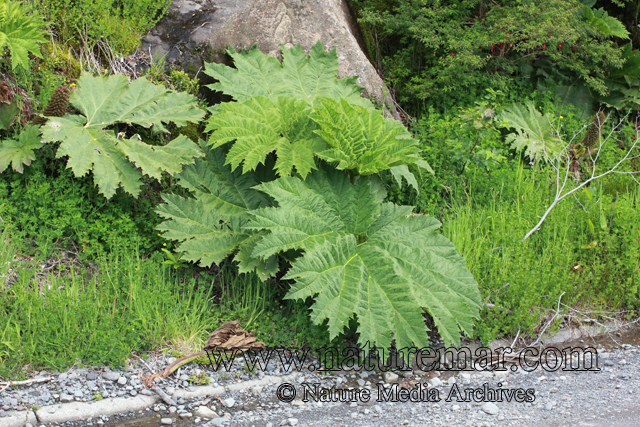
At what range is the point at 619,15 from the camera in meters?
6.59

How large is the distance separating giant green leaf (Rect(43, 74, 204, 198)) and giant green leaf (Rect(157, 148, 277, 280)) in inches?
6.3

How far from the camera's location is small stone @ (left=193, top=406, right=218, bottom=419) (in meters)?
2.79

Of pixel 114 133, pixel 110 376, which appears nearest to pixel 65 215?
pixel 114 133

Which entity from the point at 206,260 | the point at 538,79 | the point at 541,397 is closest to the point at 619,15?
the point at 538,79

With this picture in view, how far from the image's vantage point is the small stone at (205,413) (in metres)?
2.79

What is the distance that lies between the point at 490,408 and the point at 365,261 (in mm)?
1062

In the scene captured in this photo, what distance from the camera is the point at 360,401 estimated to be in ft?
9.75

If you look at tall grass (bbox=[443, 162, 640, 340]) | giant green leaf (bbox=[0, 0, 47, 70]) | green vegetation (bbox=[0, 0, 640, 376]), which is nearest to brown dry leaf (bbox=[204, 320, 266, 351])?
green vegetation (bbox=[0, 0, 640, 376])

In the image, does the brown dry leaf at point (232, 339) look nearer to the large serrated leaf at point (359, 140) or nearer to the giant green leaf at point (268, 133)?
the giant green leaf at point (268, 133)

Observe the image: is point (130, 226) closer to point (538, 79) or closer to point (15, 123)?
point (15, 123)

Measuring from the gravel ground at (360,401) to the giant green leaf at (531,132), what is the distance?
2.59 meters

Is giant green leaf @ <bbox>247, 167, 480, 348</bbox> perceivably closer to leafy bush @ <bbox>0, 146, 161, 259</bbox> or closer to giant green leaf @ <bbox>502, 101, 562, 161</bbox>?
leafy bush @ <bbox>0, 146, 161, 259</bbox>

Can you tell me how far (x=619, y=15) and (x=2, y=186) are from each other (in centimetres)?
706

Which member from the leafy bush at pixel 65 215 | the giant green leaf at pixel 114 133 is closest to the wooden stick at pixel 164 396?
the leafy bush at pixel 65 215
